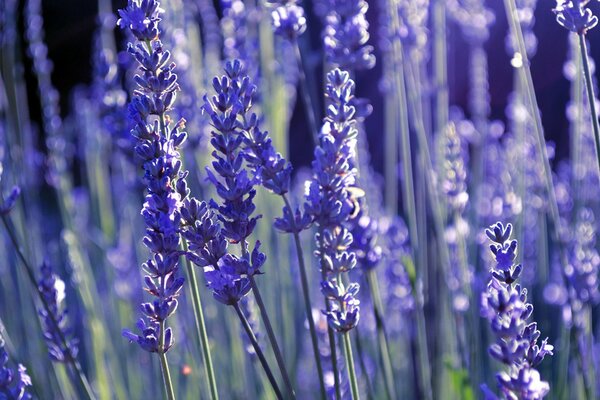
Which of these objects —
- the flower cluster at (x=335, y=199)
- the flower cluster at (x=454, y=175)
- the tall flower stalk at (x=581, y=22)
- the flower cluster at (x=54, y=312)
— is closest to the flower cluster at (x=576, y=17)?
the tall flower stalk at (x=581, y=22)

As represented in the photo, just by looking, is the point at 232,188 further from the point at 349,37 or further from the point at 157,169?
A: the point at 349,37

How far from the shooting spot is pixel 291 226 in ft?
2.81

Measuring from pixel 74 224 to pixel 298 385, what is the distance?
0.67 metres

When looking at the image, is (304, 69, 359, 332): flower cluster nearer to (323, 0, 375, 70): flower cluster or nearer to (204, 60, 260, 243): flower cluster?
(204, 60, 260, 243): flower cluster

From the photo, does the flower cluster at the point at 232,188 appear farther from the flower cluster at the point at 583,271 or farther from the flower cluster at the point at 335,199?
the flower cluster at the point at 583,271

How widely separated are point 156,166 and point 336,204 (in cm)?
20

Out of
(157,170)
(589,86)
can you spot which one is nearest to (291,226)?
(157,170)

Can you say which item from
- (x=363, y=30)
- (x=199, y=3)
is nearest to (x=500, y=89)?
(x=199, y=3)

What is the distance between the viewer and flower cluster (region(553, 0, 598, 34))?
93 centimetres

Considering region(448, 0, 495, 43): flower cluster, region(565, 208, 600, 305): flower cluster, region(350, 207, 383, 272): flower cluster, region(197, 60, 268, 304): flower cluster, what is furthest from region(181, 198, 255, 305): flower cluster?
region(448, 0, 495, 43): flower cluster

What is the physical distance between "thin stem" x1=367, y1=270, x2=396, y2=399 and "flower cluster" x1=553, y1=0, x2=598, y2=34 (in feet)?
1.41

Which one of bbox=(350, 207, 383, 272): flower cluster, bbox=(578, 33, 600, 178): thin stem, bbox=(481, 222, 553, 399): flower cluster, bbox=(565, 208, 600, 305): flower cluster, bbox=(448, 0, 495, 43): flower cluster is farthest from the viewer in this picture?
bbox=(448, 0, 495, 43): flower cluster

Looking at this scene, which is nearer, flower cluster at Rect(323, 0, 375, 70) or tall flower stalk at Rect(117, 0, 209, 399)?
tall flower stalk at Rect(117, 0, 209, 399)

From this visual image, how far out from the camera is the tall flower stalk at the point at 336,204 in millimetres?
842
